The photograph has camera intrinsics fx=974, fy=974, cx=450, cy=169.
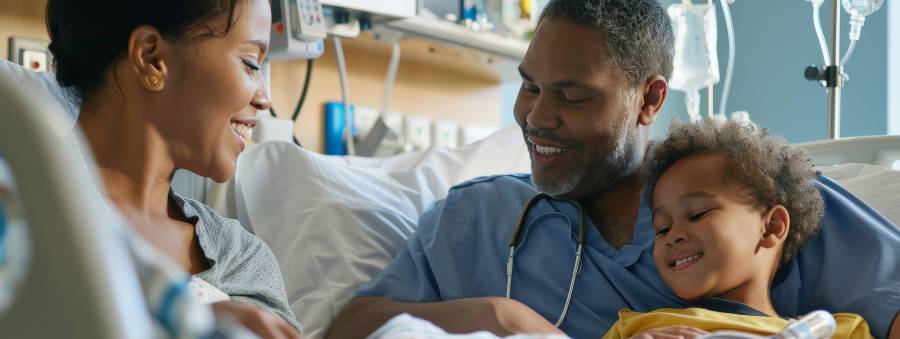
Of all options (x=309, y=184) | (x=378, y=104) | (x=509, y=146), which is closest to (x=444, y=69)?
(x=378, y=104)

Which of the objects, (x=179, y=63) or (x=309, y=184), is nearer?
(x=179, y=63)

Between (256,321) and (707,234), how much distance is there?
0.98 m

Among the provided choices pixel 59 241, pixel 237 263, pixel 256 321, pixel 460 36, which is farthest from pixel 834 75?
pixel 59 241

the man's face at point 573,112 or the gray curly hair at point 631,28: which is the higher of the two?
the gray curly hair at point 631,28

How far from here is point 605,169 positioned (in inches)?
83.0

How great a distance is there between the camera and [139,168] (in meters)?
1.55

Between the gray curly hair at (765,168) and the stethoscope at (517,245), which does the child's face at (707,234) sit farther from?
the stethoscope at (517,245)

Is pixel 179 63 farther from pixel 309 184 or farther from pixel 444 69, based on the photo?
pixel 444 69

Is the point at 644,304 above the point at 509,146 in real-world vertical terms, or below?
below

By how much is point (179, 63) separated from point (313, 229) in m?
0.73

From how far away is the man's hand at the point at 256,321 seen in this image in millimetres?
982

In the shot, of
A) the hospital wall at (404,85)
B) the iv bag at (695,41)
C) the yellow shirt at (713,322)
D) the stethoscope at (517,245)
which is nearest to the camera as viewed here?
the yellow shirt at (713,322)

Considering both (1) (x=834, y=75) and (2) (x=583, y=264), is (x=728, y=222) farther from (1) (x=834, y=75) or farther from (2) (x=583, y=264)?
(1) (x=834, y=75)

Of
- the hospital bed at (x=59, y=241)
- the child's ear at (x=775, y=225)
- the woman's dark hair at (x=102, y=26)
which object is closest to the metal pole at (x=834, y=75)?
the child's ear at (x=775, y=225)
